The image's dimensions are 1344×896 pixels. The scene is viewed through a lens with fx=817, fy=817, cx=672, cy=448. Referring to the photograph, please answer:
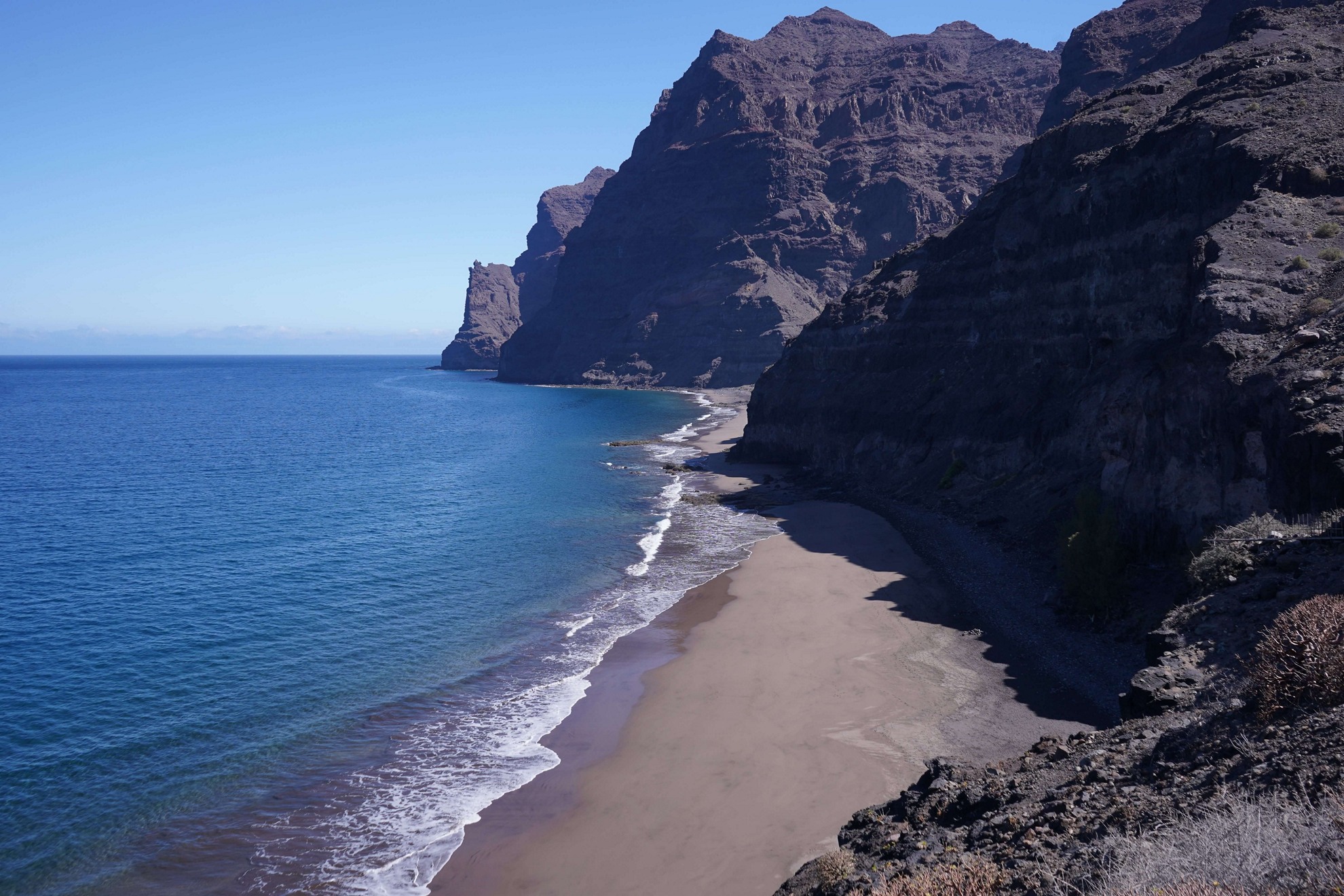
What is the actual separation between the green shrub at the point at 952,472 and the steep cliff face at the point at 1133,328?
4.9 inches

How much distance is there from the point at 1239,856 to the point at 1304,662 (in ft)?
15.6

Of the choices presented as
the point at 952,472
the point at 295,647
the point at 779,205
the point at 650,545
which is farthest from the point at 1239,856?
the point at 779,205

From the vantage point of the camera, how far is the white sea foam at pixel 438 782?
51.3 ft

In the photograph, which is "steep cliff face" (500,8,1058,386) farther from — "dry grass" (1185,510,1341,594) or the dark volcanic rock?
the dark volcanic rock

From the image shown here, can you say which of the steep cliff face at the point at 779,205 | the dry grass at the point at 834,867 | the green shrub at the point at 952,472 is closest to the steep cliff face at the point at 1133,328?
the green shrub at the point at 952,472

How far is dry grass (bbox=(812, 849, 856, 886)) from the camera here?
11.3 m

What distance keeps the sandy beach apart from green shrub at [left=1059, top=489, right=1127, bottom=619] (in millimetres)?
3465

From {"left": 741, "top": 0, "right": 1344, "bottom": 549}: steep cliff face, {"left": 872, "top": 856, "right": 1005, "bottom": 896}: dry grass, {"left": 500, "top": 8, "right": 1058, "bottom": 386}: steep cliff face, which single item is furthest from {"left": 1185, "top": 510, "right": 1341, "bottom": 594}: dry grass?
{"left": 500, "top": 8, "right": 1058, "bottom": 386}: steep cliff face

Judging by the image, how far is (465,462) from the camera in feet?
230

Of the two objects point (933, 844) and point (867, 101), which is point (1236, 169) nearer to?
point (933, 844)

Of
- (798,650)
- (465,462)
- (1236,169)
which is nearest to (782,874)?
(798,650)

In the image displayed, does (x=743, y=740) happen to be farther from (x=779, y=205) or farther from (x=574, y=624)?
(x=779, y=205)

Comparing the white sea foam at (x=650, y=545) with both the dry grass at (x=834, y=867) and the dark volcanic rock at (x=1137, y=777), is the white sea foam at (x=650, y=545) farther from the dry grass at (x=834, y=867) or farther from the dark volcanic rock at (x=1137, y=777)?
the dry grass at (x=834, y=867)

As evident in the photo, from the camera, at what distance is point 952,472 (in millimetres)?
43625
